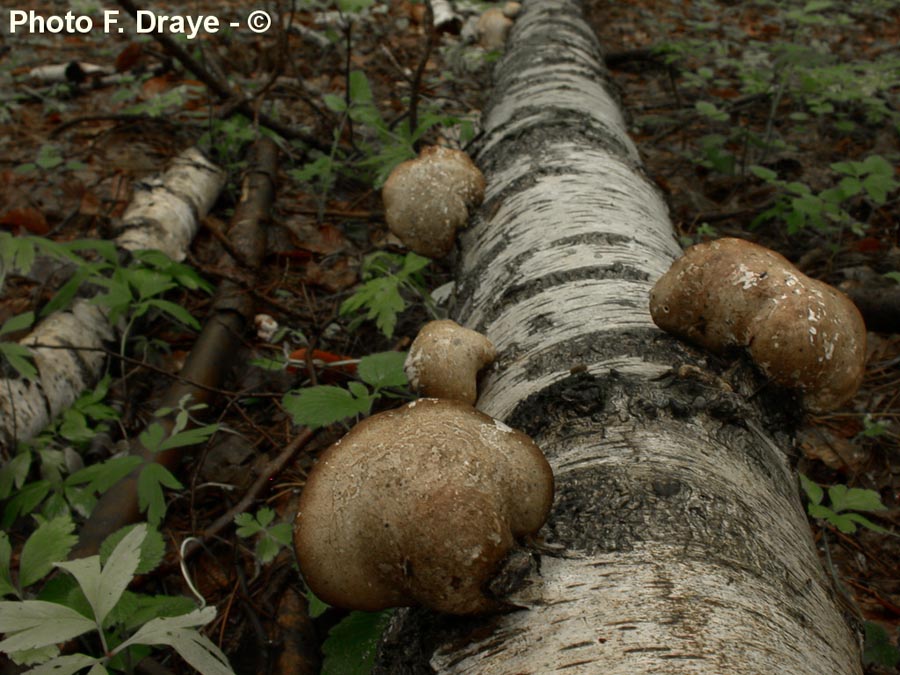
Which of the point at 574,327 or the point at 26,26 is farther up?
the point at 574,327

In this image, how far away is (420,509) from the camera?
1.44 meters

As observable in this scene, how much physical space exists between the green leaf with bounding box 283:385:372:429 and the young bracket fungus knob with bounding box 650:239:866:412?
1.14 m

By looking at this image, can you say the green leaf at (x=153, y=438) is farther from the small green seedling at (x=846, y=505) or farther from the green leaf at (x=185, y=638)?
the small green seedling at (x=846, y=505)

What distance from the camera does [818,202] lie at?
388cm

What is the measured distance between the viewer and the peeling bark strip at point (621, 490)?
133cm

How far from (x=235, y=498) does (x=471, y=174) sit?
6.27 ft

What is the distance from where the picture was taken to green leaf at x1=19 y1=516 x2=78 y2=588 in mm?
1898

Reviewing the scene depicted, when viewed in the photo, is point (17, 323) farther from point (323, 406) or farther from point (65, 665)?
point (65, 665)

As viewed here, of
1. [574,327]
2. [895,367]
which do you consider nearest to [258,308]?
[574,327]

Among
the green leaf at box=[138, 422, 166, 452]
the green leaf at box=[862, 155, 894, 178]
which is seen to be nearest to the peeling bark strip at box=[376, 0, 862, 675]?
the green leaf at box=[138, 422, 166, 452]

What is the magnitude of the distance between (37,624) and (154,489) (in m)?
0.97

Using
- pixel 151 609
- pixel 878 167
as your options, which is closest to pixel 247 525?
pixel 151 609

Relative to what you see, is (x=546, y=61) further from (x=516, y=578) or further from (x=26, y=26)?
(x=26, y=26)

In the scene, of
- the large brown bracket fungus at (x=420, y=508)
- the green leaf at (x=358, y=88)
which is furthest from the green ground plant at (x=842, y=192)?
the large brown bracket fungus at (x=420, y=508)
